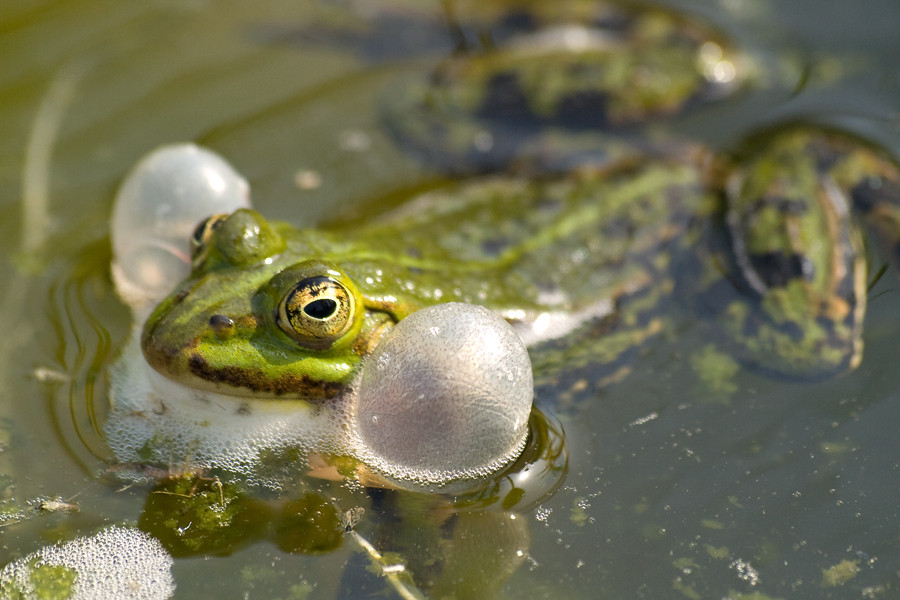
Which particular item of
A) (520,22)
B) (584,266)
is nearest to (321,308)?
(584,266)

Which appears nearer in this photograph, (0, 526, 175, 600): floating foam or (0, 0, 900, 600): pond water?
(0, 526, 175, 600): floating foam

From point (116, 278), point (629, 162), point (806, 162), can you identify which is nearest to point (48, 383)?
point (116, 278)

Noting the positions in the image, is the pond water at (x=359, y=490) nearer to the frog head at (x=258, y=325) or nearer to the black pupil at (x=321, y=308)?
the frog head at (x=258, y=325)

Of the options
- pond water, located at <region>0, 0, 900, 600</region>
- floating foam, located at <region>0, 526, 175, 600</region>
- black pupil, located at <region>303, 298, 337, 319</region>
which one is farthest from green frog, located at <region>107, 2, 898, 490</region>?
floating foam, located at <region>0, 526, 175, 600</region>

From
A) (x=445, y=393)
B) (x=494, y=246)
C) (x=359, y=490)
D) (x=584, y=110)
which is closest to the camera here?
(x=445, y=393)

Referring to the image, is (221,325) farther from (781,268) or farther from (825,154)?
(825,154)

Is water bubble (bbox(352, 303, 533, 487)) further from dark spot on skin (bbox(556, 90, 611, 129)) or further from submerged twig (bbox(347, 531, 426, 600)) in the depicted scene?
dark spot on skin (bbox(556, 90, 611, 129))

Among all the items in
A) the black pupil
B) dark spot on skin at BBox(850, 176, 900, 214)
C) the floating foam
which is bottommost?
the floating foam
